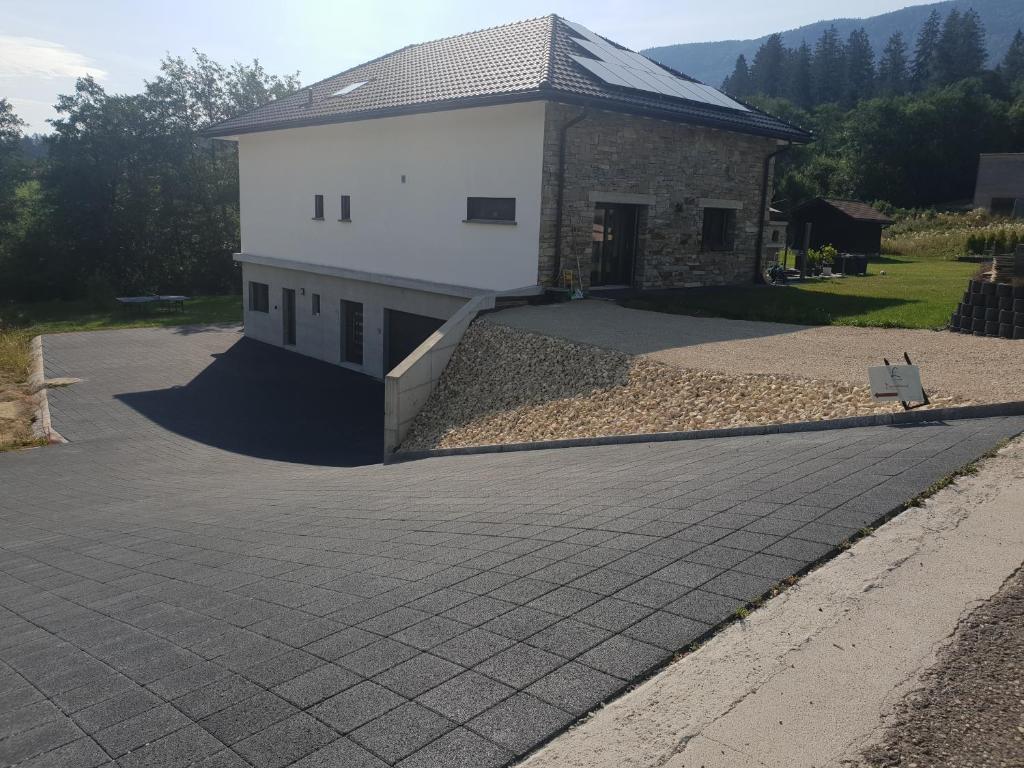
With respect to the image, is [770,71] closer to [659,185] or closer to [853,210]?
[853,210]

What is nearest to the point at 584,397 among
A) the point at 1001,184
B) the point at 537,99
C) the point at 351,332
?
the point at 537,99

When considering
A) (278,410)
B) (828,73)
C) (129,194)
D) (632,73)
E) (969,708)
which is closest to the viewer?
(969,708)

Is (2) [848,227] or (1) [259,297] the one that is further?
(2) [848,227]

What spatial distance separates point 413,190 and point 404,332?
391 centimetres

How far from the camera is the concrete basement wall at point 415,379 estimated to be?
14.4m

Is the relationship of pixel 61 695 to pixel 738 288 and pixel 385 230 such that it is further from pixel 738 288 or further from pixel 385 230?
pixel 738 288

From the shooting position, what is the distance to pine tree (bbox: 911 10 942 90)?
12411 centimetres

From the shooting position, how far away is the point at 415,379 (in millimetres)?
14914

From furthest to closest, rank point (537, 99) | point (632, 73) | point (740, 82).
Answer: point (740, 82)
point (632, 73)
point (537, 99)

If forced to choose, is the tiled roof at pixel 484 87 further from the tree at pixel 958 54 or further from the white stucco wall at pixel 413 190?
the tree at pixel 958 54

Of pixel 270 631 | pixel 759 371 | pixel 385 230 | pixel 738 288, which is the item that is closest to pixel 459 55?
pixel 385 230

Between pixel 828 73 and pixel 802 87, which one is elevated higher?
pixel 828 73

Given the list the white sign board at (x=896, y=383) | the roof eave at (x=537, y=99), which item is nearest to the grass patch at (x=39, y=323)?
the roof eave at (x=537, y=99)

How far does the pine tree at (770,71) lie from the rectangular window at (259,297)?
126m
